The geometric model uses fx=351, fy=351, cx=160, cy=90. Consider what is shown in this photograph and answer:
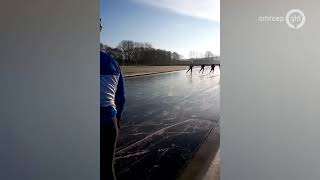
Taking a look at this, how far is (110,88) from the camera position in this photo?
2891mm

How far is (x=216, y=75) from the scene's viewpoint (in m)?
2.77

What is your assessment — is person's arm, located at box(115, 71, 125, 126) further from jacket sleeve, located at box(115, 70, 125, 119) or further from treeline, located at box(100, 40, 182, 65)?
treeline, located at box(100, 40, 182, 65)

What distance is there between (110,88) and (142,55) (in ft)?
1.24

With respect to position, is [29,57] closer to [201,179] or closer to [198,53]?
[198,53]

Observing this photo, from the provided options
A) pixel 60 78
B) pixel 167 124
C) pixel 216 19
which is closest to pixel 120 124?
pixel 167 124

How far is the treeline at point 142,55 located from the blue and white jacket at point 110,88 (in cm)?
7

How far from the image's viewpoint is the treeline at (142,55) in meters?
2.83

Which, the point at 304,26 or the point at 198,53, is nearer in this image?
the point at 304,26

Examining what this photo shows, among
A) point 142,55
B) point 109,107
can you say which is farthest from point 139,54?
point 109,107

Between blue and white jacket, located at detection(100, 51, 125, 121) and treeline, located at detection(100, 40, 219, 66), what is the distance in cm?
7

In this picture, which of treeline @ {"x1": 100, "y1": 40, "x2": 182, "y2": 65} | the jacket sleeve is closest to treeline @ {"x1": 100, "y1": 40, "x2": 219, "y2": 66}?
treeline @ {"x1": 100, "y1": 40, "x2": 182, "y2": 65}

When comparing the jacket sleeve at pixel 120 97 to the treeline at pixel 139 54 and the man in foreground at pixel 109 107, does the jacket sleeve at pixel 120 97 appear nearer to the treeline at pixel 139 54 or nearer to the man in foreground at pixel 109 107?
the man in foreground at pixel 109 107

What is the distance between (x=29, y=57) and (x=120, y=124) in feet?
3.01

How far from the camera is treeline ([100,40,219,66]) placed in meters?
2.83
